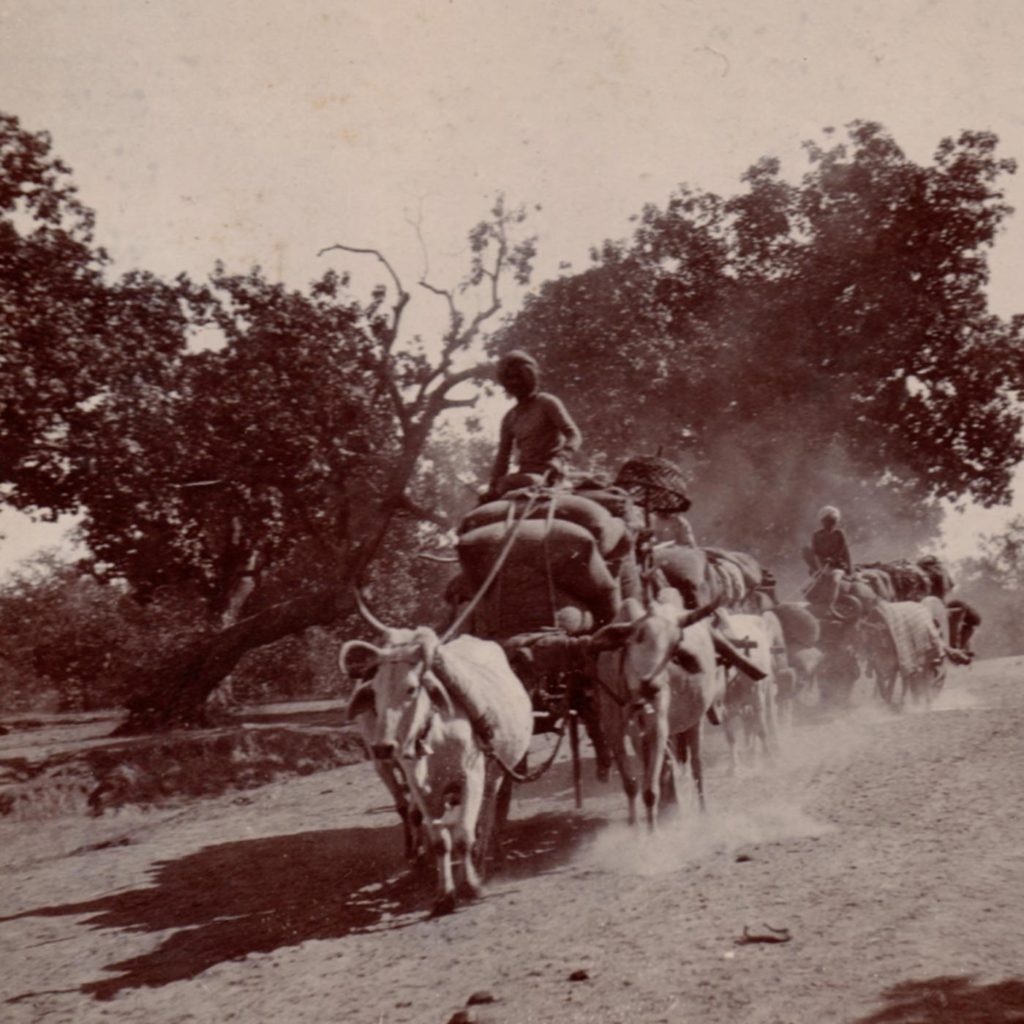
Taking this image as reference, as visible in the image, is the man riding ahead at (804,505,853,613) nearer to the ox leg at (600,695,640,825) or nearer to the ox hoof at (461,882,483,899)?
the ox leg at (600,695,640,825)

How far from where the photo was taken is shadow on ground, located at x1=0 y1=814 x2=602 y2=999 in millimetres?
6789

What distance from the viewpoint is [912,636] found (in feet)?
49.9

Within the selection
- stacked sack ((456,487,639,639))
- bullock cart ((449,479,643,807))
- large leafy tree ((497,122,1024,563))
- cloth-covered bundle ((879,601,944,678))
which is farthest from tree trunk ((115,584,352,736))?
stacked sack ((456,487,639,639))

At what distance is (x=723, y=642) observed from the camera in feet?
30.7

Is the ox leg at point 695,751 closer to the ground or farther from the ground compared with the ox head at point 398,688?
closer to the ground

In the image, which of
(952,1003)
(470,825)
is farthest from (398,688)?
(952,1003)

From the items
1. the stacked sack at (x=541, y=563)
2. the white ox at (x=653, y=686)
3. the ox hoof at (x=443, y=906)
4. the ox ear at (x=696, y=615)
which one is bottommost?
the ox hoof at (x=443, y=906)

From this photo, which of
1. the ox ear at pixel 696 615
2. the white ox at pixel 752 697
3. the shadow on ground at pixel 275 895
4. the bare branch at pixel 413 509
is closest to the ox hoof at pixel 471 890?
the shadow on ground at pixel 275 895

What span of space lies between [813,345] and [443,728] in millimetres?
20110

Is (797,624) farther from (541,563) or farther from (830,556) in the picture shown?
(541,563)

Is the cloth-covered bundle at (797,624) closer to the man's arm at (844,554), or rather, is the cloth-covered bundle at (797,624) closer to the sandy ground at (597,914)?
the man's arm at (844,554)

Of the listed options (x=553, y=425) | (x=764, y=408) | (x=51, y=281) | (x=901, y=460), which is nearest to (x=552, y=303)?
(x=764, y=408)

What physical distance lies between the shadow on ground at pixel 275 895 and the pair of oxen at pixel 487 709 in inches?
17.5

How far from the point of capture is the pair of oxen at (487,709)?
655 cm
